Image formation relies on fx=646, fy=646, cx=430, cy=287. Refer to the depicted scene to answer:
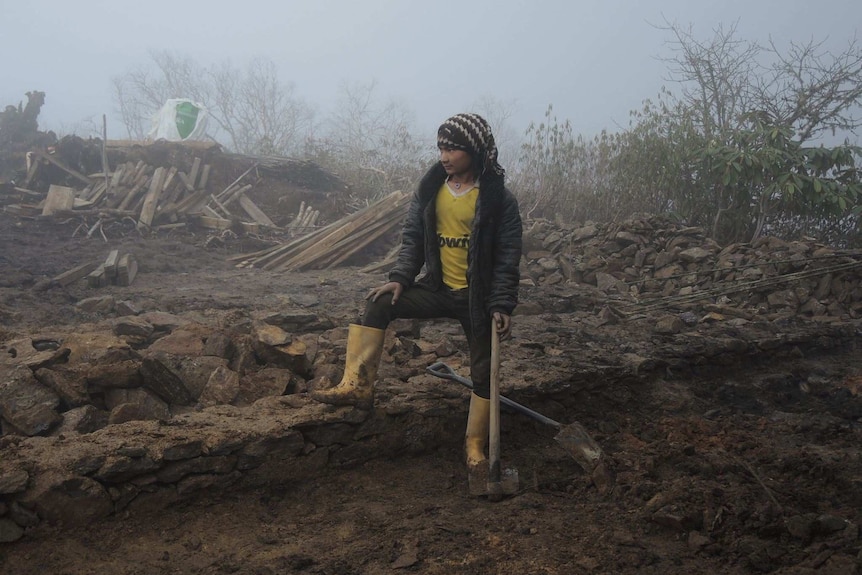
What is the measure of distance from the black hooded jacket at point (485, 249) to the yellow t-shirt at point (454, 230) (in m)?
0.03

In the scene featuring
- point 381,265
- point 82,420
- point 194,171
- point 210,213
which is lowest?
point 82,420

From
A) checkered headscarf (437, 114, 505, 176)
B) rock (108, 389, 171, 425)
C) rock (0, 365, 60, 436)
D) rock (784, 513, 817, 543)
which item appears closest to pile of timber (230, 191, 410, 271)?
rock (108, 389, 171, 425)

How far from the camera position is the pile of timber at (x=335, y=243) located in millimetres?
10938

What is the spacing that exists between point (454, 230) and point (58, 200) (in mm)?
11934

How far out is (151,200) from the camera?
518 inches

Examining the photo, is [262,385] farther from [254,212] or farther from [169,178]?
[169,178]

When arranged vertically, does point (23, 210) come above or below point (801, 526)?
above

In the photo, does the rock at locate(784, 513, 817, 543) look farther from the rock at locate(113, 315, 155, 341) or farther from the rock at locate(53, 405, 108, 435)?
the rock at locate(113, 315, 155, 341)

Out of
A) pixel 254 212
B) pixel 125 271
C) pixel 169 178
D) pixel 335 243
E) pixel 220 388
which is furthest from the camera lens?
pixel 254 212

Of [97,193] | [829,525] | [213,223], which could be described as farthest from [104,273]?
[829,525]

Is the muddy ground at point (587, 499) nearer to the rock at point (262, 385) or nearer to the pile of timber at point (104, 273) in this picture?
the rock at point (262, 385)

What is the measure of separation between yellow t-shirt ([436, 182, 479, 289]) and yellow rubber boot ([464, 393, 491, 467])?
673 millimetres

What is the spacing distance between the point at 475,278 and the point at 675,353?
3.16 metres

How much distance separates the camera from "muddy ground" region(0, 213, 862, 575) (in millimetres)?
2719
